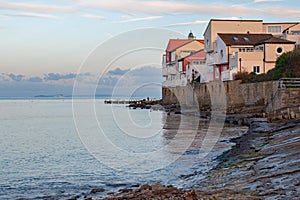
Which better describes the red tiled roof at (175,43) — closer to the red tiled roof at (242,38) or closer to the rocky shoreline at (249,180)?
the red tiled roof at (242,38)

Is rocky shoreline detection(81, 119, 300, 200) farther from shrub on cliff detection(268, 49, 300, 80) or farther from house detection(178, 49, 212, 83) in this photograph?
house detection(178, 49, 212, 83)

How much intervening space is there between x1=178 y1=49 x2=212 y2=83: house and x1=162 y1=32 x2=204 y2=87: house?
121 cm

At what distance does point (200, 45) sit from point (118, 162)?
5444cm

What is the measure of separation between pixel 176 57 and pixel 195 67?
12.7 m

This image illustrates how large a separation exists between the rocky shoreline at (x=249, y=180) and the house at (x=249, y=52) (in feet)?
91.9

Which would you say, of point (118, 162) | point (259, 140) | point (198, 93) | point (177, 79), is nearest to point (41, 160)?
point (118, 162)

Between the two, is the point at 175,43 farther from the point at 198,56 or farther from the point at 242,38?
the point at 242,38

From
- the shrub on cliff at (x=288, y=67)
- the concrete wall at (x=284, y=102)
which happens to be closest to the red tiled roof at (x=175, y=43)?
the shrub on cliff at (x=288, y=67)

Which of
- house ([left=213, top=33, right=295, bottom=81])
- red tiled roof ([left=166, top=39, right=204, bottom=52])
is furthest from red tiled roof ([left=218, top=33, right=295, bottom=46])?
red tiled roof ([left=166, top=39, right=204, bottom=52])

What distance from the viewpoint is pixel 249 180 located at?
1208cm

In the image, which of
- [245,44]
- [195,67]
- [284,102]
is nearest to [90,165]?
[284,102]

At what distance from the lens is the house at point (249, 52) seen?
147 feet

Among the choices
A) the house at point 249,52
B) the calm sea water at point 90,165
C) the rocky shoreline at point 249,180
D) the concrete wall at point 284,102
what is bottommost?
the calm sea water at point 90,165

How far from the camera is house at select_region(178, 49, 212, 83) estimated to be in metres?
58.5
